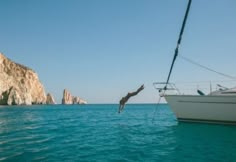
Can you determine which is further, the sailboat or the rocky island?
the rocky island

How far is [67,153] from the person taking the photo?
32.0 ft

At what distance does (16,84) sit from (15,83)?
67 cm

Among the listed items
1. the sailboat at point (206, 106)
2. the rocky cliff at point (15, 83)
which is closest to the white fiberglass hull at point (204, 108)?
the sailboat at point (206, 106)

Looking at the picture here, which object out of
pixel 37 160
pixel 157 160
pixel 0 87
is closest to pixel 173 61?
pixel 157 160

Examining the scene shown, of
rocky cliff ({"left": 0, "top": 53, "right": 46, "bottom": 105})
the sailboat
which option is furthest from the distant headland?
the sailboat

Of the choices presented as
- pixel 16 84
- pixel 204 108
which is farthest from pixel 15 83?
pixel 204 108

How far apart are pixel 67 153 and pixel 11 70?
94.6 meters

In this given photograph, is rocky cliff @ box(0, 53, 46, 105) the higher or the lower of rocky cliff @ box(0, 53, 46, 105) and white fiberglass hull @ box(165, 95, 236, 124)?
the higher

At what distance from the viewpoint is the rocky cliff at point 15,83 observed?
292ft

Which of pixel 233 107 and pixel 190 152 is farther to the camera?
pixel 233 107

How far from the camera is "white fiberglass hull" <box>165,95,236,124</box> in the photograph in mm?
18375

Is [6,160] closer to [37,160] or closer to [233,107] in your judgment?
[37,160]

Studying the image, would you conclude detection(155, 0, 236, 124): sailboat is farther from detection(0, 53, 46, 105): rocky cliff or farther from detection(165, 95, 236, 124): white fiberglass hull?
detection(0, 53, 46, 105): rocky cliff

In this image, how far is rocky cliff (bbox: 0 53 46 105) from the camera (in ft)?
292
